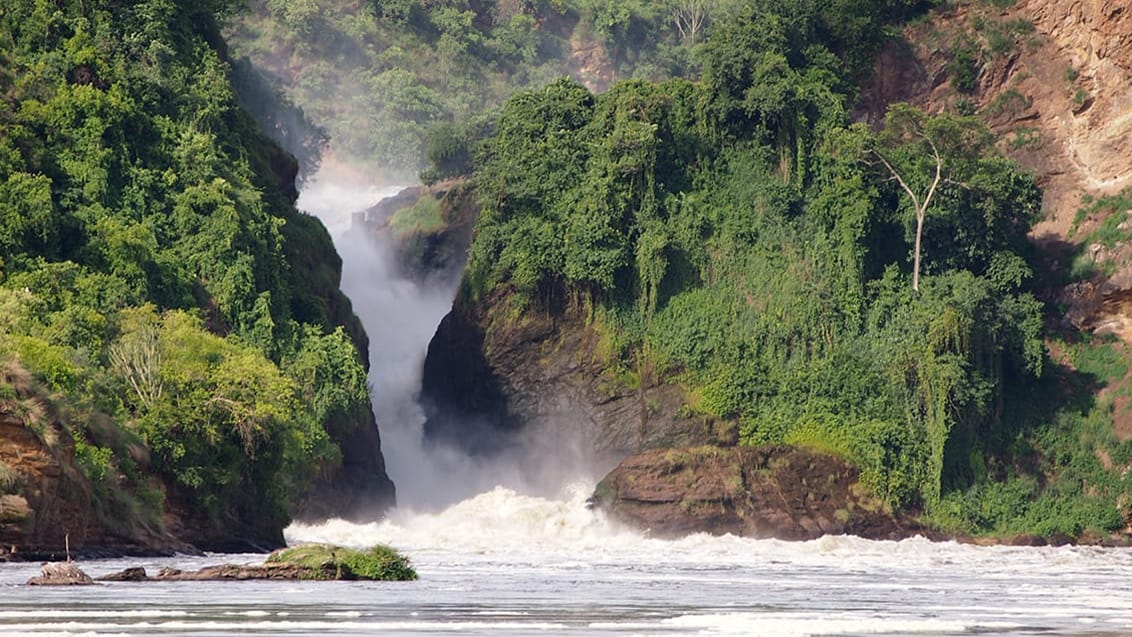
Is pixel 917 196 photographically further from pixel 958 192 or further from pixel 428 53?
pixel 428 53

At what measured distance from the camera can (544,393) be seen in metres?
90.9

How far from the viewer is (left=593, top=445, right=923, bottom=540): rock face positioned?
81.3 m

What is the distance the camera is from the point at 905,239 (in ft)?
297

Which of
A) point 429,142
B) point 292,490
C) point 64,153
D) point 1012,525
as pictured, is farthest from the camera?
point 429,142

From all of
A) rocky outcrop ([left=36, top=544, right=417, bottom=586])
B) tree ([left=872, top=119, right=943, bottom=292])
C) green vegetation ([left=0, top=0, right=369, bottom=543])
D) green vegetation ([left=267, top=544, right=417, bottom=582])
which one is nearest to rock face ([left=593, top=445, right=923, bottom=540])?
tree ([left=872, top=119, right=943, bottom=292])

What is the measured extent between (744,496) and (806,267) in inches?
496

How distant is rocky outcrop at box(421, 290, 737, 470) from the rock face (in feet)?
14.4

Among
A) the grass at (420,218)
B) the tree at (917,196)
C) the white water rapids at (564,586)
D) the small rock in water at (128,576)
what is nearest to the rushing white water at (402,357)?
the white water rapids at (564,586)

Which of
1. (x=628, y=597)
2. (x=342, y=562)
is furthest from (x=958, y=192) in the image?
(x=628, y=597)

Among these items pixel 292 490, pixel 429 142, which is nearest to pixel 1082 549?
pixel 292 490

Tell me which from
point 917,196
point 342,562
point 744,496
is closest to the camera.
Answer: point 342,562

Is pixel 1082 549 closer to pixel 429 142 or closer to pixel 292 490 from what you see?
pixel 292 490

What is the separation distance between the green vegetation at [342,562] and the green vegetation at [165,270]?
35.9ft

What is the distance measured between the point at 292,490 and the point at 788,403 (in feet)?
76.6
